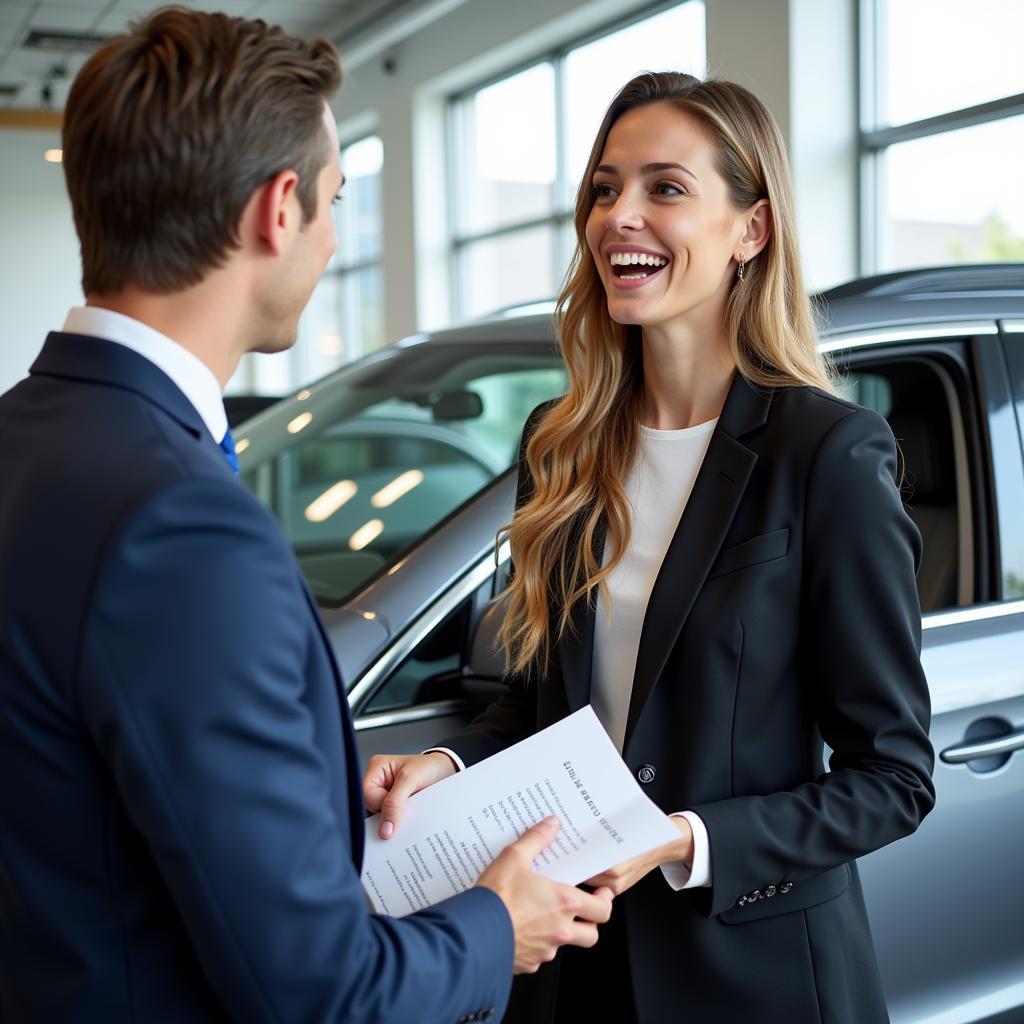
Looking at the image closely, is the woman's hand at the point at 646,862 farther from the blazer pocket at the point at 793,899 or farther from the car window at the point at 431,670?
the car window at the point at 431,670

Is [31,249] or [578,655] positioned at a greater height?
[31,249]

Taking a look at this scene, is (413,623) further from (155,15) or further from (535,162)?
(535,162)

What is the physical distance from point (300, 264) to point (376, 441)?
2.00 metres

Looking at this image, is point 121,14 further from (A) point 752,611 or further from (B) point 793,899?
(B) point 793,899

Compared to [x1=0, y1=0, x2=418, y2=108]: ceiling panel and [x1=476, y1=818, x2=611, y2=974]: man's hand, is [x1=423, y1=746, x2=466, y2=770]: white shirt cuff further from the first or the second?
[x1=0, y1=0, x2=418, y2=108]: ceiling panel

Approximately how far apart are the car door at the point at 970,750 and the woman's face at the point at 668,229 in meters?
0.54

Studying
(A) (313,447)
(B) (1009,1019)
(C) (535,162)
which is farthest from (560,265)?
(B) (1009,1019)

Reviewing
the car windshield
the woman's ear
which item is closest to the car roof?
the woman's ear

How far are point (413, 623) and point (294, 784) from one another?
3.14ft

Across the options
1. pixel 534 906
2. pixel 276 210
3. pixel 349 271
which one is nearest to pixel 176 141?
pixel 276 210

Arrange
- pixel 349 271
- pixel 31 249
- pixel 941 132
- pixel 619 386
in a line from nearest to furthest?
1. pixel 619 386
2. pixel 941 132
3. pixel 31 249
4. pixel 349 271

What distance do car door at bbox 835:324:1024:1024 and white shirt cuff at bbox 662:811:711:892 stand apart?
24.2 inches

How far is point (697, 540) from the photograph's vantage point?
1386 mm

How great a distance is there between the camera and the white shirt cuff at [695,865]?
126 centimetres
